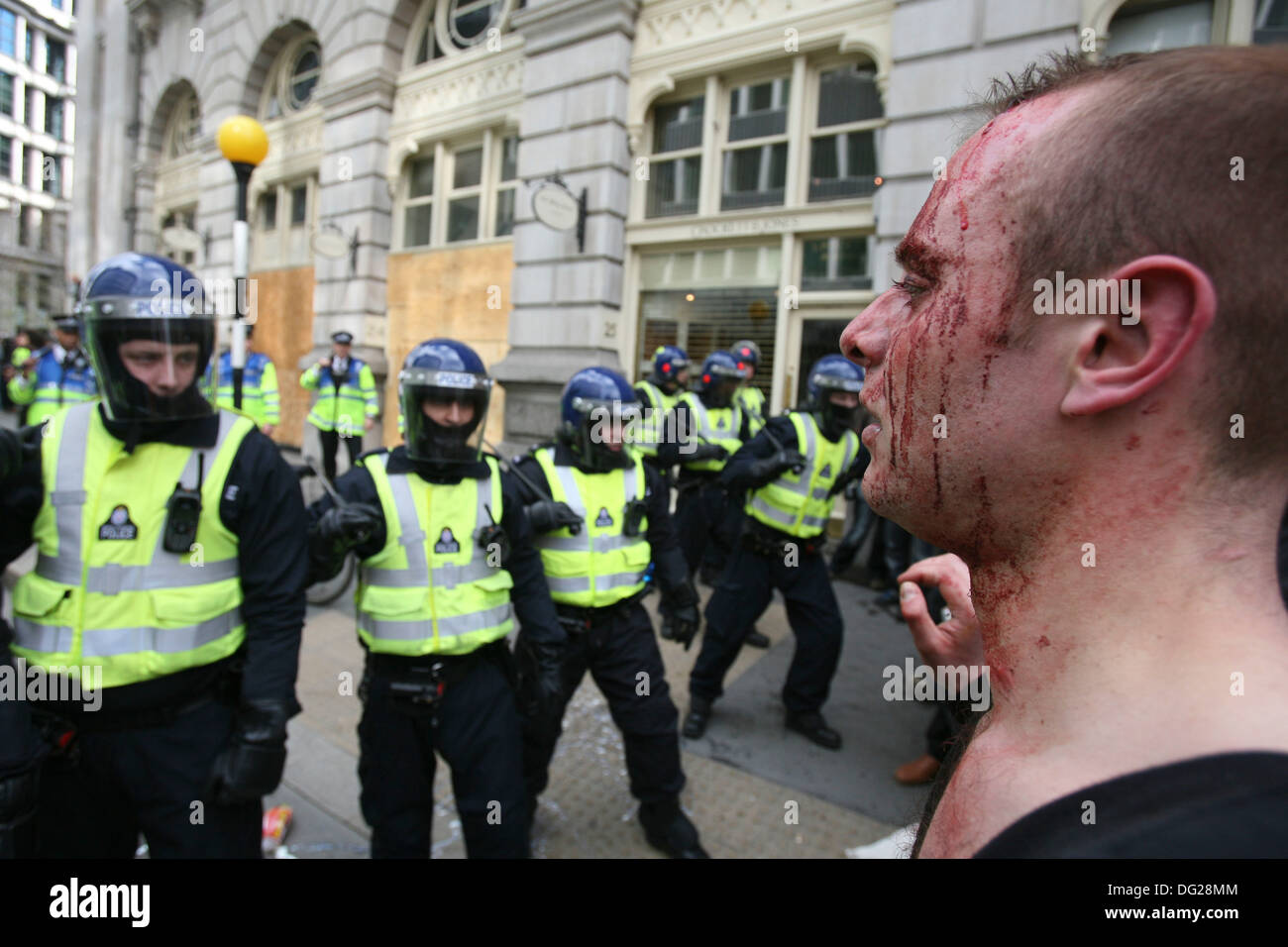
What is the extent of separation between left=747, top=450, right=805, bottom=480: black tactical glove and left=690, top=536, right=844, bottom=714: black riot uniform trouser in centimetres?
53

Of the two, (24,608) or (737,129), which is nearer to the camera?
(24,608)

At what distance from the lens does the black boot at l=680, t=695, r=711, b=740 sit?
13.9ft

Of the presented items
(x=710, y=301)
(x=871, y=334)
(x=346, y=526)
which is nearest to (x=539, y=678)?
(x=346, y=526)

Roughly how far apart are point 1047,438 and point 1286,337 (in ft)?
→ 0.62

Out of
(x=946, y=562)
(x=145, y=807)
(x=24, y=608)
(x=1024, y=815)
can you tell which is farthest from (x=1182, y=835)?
(x=24, y=608)

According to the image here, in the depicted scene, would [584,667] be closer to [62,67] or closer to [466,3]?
[466,3]

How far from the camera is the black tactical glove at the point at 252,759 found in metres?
2.16

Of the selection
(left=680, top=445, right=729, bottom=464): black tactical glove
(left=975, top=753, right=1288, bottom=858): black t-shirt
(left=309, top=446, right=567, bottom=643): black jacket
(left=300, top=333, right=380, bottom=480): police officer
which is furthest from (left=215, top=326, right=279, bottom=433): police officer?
(left=975, top=753, right=1288, bottom=858): black t-shirt

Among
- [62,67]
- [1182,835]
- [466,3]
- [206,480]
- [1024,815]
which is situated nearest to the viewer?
[1182,835]

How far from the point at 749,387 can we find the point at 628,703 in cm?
545

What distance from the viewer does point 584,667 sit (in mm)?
3482

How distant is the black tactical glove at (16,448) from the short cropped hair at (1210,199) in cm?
261

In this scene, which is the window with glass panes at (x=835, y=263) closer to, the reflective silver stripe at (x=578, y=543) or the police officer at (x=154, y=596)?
the reflective silver stripe at (x=578, y=543)

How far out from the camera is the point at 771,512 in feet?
14.9
